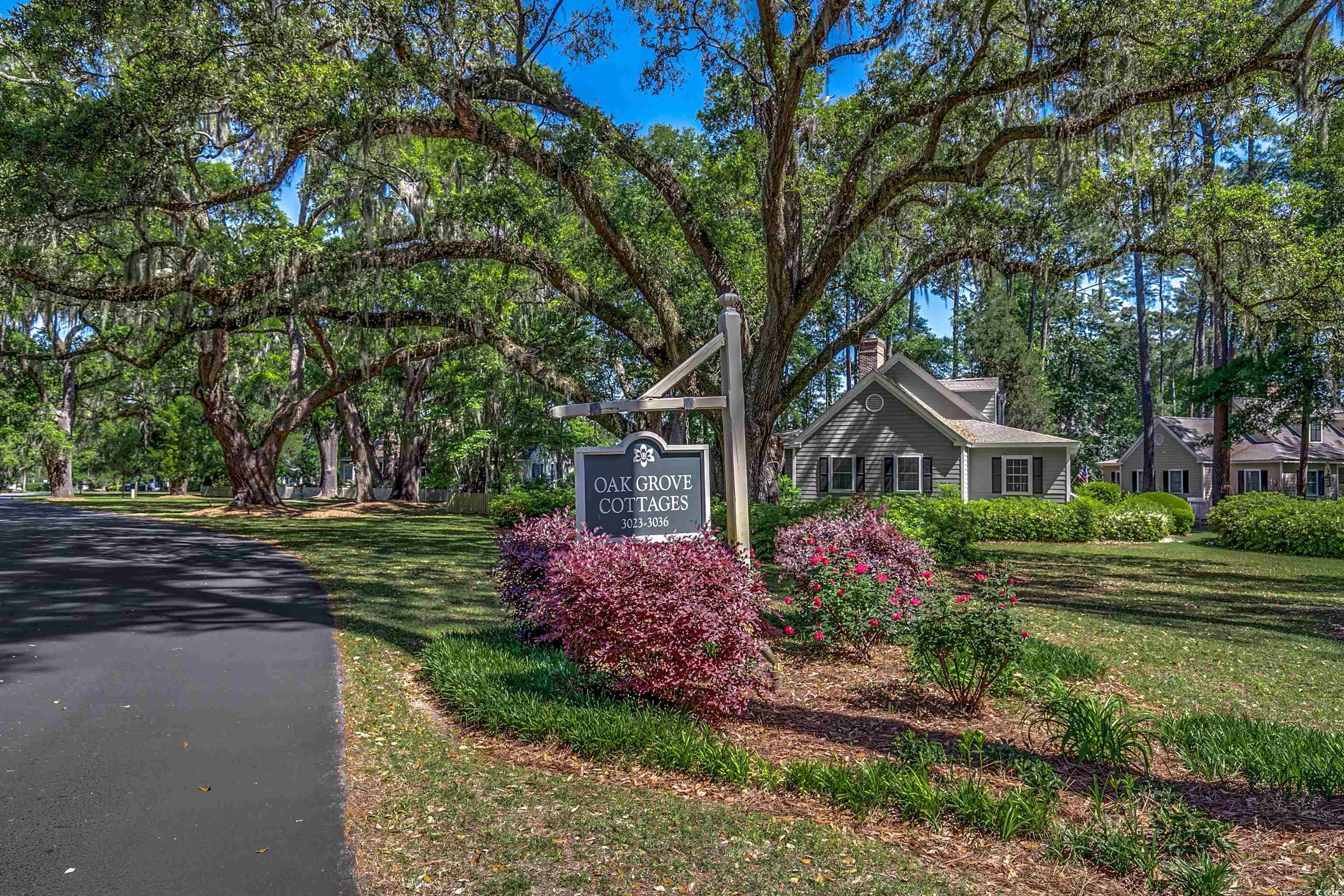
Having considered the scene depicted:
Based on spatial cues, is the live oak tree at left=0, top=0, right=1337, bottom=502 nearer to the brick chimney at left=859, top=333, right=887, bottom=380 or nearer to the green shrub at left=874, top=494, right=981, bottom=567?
the green shrub at left=874, top=494, right=981, bottom=567

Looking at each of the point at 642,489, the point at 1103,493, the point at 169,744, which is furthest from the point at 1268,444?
the point at 169,744

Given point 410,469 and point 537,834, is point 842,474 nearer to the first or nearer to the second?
point 410,469

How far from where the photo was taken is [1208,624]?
9469 mm

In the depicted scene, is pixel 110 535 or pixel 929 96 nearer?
pixel 929 96

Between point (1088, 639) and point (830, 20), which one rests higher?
point (830, 20)

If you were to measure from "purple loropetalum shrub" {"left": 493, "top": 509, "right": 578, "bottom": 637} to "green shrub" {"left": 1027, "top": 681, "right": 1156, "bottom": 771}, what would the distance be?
12.8 ft

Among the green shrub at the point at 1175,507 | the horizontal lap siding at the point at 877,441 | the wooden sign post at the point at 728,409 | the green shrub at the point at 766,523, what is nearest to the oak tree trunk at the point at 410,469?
the horizontal lap siding at the point at 877,441

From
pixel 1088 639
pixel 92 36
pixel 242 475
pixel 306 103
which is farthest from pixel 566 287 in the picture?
pixel 242 475

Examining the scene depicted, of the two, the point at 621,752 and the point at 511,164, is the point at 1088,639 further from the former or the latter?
the point at 511,164

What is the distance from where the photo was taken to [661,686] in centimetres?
514

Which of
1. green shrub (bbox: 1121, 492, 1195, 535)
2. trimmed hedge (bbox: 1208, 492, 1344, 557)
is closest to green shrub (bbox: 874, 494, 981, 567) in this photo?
trimmed hedge (bbox: 1208, 492, 1344, 557)

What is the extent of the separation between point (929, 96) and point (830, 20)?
10.6ft

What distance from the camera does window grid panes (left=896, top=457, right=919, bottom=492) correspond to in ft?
83.0

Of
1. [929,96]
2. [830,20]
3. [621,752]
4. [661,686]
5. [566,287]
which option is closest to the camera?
[621,752]
